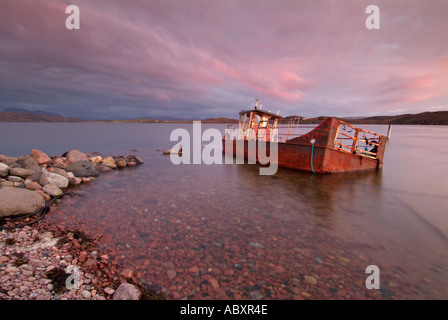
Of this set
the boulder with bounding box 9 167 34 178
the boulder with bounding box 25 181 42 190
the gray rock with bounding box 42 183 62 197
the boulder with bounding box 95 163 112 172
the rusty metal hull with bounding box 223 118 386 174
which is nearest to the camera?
the boulder with bounding box 25 181 42 190

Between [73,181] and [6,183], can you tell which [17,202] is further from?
[73,181]

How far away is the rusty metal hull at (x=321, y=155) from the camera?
1267cm

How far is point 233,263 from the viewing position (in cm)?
448

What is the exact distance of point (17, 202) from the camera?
6.25m

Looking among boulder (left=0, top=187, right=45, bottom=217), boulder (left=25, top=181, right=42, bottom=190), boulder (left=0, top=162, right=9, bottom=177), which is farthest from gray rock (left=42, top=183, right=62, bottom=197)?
boulder (left=0, top=162, right=9, bottom=177)

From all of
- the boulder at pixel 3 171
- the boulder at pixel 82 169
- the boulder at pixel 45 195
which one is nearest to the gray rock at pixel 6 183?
the boulder at pixel 3 171

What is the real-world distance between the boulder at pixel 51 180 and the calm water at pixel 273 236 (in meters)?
0.90

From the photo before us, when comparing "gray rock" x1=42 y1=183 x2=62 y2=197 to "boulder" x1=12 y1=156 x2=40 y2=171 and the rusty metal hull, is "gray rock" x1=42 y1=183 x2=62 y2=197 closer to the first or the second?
"boulder" x1=12 y1=156 x2=40 y2=171

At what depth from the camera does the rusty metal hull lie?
12672 mm

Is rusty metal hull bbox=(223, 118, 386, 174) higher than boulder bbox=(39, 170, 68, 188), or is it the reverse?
rusty metal hull bbox=(223, 118, 386, 174)

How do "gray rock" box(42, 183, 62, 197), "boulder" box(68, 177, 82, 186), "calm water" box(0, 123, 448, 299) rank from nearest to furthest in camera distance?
"calm water" box(0, 123, 448, 299) < "gray rock" box(42, 183, 62, 197) < "boulder" box(68, 177, 82, 186)

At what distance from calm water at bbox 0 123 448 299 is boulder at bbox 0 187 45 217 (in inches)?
29.7

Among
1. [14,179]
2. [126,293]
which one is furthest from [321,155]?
[14,179]
